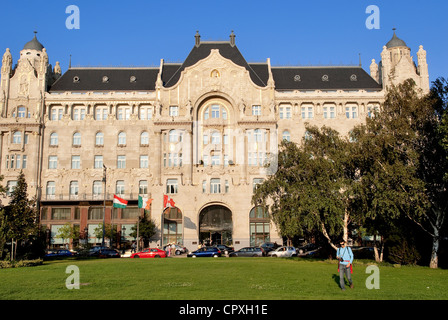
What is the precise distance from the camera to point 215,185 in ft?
233

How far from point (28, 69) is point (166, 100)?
2374cm

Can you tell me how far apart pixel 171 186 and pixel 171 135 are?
8.24 m

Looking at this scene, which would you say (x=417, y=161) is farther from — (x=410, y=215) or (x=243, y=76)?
(x=243, y=76)

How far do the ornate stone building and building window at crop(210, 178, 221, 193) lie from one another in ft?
0.51

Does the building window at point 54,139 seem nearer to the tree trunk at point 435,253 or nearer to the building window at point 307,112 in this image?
the building window at point 307,112

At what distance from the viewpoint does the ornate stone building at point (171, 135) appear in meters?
70.4

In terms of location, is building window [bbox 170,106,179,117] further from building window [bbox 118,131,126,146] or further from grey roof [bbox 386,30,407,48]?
grey roof [bbox 386,30,407,48]

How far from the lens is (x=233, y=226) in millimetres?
69562

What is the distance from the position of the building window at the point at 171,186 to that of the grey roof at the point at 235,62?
53.7 feet

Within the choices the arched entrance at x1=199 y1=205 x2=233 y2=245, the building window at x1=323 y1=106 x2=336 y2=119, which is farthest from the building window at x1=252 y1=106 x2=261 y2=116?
the arched entrance at x1=199 y1=205 x2=233 y2=245

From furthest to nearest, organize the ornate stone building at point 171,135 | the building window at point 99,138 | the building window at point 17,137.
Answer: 1. the building window at point 99,138
2. the building window at point 17,137
3. the ornate stone building at point 171,135

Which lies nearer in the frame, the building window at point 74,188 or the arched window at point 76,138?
the building window at point 74,188

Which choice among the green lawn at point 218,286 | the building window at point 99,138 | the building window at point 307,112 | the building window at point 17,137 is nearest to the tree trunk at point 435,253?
the green lawn at point 218,286

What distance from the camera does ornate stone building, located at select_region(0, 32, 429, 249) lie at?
70.4 meters
